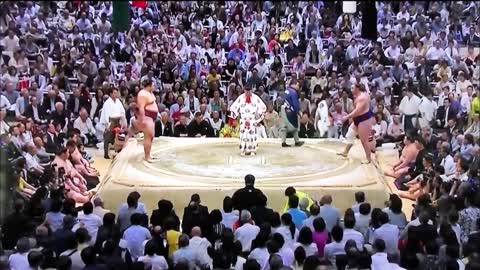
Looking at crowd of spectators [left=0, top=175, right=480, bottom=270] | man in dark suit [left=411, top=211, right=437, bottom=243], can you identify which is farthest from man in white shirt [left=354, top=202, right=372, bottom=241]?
man in dark suit [left=411, top=211, right=437, bottom=243]

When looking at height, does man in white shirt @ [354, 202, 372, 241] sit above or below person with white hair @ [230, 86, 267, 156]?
below

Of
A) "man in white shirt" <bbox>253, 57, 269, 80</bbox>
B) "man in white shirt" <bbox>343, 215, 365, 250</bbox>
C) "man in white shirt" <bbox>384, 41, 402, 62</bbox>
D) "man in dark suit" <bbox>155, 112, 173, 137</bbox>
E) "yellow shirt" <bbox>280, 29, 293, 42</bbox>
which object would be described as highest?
"yellow shirt" <bbox>280, 29, 293, 42</bbox>

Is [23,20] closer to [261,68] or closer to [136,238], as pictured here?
[261,68]

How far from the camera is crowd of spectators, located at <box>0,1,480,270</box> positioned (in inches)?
243

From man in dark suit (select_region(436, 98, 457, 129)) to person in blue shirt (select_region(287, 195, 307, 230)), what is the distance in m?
4.55

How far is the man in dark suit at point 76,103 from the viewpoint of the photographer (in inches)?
448

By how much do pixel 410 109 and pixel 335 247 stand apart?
17.3 ft

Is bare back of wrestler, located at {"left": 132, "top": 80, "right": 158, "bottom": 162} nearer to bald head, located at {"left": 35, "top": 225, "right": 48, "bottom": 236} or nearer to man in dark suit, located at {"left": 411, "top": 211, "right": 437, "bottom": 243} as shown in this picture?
bald head, located at {"left": 35, "top": 225, "right": 48, "bottom": 236}

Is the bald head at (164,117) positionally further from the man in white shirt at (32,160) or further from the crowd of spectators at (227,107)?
the man in white shirt at (32,160)

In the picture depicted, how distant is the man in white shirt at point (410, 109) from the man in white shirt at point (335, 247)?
16.9 feet

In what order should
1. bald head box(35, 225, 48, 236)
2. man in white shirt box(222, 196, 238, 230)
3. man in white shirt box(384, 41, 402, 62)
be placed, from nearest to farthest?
bald head box(35, 225, 48, 236) < man in white shirt box(222, 196, 238, 230) < man in white shirt box(384, 41, 402, 62)

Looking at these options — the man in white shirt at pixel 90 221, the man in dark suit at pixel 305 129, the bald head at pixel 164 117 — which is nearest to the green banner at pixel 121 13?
the man in white shirt at pixel 90 221

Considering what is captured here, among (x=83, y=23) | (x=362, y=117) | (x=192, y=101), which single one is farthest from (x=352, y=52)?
(x=362, y=117)

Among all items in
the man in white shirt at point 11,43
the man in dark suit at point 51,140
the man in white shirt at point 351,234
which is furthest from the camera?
the man in white shirt at point 11,43
